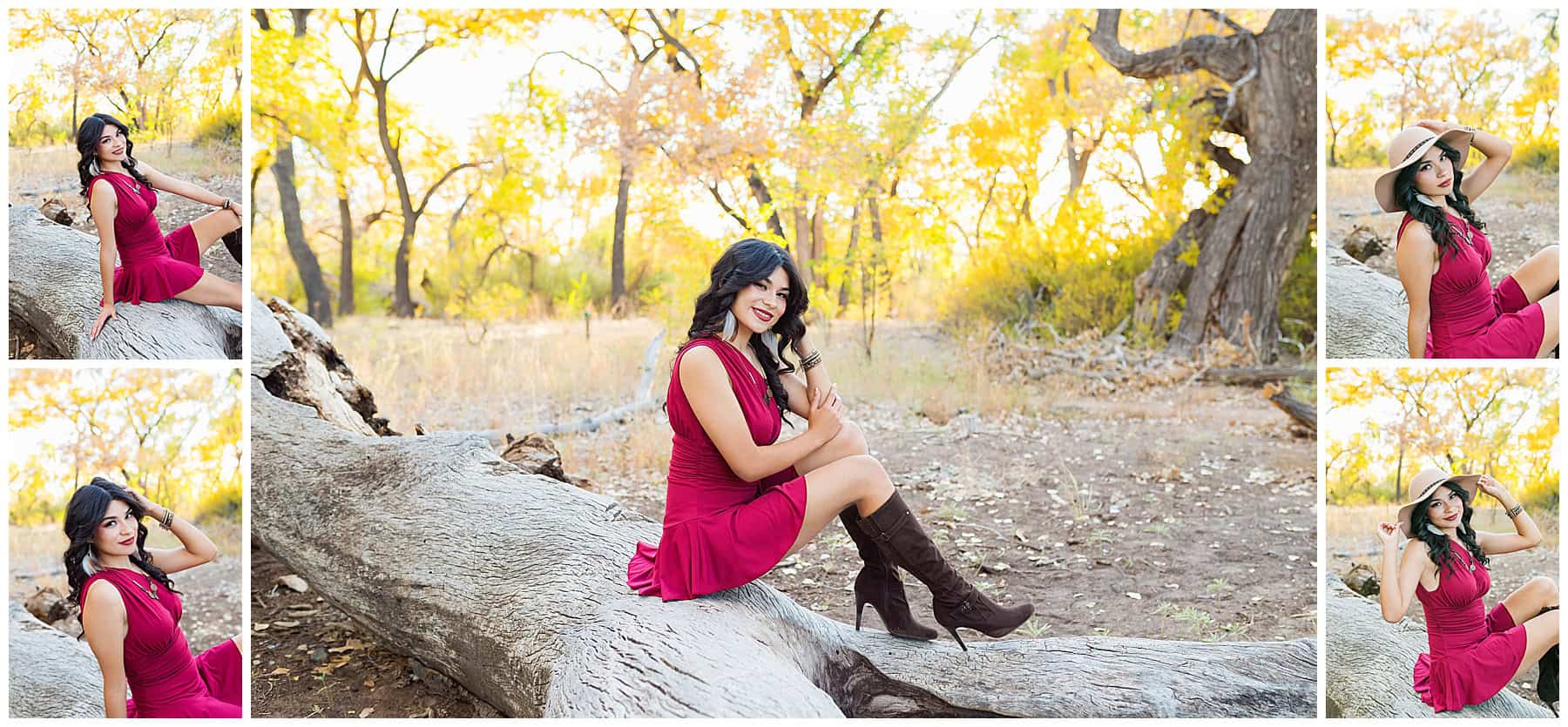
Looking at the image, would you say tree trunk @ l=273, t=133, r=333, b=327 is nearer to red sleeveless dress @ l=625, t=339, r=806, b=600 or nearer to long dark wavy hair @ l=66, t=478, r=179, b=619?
long dark wavy hair @ l=66, t=478, r=179, b=619

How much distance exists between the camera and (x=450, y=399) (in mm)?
7312

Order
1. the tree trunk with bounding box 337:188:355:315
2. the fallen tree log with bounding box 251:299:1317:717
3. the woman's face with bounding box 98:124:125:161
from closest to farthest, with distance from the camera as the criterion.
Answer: the fallen tree log with bounding box 251:299:1317:717 < the woman's face with bounding box 98:124:125:161 < the tree trunk with bounding box 337:188:355:315

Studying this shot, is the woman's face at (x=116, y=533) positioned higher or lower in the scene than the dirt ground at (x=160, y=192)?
lower

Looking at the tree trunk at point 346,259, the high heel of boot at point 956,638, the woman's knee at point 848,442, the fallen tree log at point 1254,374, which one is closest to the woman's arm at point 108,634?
Answer: the woman's knee at point 848,442

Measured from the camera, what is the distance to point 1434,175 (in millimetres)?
2645

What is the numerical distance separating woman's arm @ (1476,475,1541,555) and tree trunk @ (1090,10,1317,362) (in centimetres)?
529

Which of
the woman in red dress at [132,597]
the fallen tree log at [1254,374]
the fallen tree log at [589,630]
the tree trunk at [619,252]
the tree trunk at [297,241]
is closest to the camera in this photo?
the fallen tree log at [589,630]

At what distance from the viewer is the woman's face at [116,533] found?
2.65 metres

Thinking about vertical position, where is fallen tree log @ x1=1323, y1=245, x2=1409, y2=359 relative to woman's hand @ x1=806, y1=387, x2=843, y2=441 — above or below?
above

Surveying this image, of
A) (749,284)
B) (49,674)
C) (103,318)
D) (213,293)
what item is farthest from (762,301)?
(49,674)

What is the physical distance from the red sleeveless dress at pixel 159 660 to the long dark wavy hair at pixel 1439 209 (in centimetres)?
335

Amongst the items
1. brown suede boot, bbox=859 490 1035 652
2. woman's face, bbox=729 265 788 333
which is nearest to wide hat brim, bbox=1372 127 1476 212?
brown suede boot, bbox=859 490 1035 652

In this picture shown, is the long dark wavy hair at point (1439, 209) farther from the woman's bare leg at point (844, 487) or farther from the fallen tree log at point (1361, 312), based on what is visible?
the woman's bare leg at point (844, 487)

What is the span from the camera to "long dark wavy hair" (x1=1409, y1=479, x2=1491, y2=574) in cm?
277
